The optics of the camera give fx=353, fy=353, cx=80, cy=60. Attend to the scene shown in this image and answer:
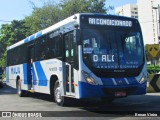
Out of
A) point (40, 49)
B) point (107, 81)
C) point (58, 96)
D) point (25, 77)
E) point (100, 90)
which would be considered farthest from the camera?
point (25, 77)

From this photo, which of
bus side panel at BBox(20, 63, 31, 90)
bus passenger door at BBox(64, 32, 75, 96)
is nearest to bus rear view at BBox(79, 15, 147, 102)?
bus passenger door at BBox(64, 32, 75, 96)

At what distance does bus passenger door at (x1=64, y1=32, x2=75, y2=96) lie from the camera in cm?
1193

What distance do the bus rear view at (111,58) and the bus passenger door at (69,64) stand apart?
85 centimetres

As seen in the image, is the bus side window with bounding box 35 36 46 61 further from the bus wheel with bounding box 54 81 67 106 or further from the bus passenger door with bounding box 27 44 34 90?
the bus wheel with bounding box 54 81 67 106

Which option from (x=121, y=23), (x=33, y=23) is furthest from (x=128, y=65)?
(x=33, y=23)

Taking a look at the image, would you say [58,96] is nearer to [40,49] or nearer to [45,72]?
[45,72]

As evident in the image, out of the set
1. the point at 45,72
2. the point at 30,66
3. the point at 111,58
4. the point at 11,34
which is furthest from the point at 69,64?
the point at 11,34

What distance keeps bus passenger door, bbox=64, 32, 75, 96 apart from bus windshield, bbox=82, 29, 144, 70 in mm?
824

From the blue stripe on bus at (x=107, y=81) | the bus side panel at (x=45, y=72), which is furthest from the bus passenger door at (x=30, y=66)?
the blue stripe on bus at (x=107, y=81)

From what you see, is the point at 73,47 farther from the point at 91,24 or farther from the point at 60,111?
the point at 60,111

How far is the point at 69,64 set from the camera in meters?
12.2

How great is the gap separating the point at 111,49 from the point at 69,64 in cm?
164

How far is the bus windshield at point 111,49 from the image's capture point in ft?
37.0

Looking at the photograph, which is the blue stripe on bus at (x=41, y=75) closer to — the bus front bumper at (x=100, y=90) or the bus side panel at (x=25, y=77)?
the bus side panel at (x=25, y=77)
